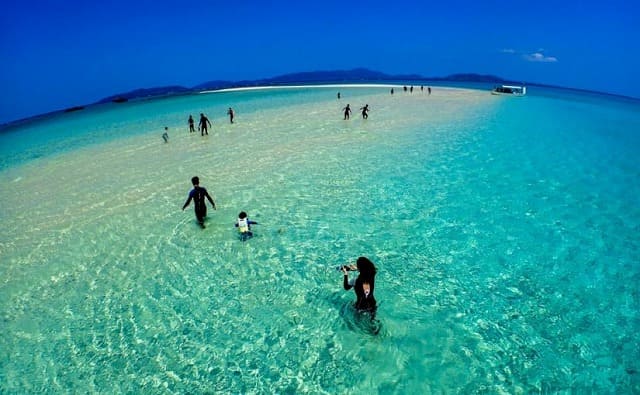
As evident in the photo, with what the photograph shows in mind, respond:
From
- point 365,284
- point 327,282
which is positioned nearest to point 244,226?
point 327,282

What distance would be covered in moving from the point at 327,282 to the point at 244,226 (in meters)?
3.26

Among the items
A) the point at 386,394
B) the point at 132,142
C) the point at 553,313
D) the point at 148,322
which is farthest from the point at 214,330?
the point at 132,142

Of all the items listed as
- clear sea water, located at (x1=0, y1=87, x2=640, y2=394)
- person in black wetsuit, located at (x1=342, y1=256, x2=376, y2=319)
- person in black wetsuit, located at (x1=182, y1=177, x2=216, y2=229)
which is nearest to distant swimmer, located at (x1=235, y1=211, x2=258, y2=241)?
clear sea water, located at (x1=0, y1=87, x2=640, y2=394)

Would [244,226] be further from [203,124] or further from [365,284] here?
[203,124]

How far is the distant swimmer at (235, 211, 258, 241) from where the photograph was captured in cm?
1059

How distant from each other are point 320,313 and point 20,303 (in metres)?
7.09

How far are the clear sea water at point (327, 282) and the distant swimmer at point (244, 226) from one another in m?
0.33

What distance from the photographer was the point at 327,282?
8750 millimetres

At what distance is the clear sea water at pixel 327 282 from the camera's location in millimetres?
6344

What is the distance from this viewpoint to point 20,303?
29.0 ft

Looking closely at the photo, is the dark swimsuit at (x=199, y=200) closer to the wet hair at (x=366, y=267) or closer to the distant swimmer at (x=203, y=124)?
the wet hair at (x=366, y=267)

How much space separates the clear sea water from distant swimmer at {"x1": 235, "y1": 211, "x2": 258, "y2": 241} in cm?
33

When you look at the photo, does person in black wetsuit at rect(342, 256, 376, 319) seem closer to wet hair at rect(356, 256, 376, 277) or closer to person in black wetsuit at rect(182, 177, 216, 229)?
wet hair at rect(356, 256, 376, 277)

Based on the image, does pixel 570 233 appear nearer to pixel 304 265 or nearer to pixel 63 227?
pixel 304 265
